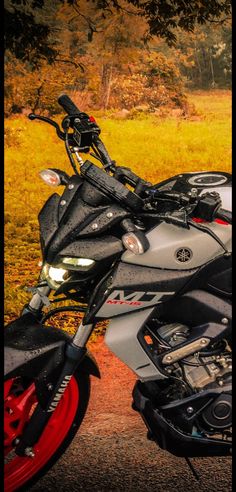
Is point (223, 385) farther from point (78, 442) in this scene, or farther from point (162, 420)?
point (78, 442)

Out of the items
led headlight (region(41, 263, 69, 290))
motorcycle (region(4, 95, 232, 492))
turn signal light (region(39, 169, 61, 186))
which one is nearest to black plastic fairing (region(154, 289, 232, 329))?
motorcycle (region(4, 95, 232, 492))

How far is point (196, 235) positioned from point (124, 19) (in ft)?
23.6

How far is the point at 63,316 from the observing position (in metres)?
5.16

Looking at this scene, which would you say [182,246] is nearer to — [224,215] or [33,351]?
[224,215]

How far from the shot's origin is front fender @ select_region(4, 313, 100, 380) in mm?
2555

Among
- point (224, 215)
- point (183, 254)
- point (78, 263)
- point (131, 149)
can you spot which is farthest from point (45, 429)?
point (131, 149)

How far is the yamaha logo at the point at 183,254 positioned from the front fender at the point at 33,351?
667 millimetres

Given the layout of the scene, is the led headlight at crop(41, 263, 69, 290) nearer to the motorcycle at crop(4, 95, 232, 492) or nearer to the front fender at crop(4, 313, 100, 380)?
the motorcycle at crop(4, 95, 232, 492)

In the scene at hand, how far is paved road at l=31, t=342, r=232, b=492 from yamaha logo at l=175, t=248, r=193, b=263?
1263 mm

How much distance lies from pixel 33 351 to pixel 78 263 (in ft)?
1.57

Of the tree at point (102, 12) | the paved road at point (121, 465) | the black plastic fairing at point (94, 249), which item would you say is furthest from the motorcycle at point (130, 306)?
the tree at point (102, 12)

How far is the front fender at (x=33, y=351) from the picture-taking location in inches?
101

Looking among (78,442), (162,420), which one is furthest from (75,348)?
(78,442)

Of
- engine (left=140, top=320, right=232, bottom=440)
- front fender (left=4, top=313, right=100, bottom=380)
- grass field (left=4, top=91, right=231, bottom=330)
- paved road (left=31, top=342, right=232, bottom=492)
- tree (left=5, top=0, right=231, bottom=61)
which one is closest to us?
front fender (left=4, top=313, right=100, bottom=380)
